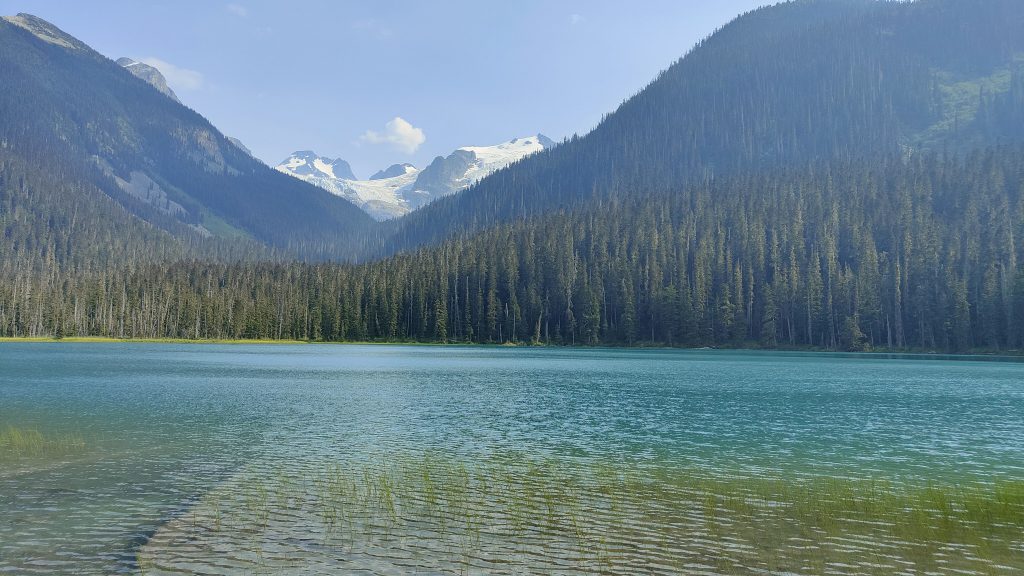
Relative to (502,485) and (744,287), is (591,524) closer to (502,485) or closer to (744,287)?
(502,485)

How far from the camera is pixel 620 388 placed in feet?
204

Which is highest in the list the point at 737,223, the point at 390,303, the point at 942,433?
the point at 737,223

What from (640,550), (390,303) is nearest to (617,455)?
(640,550)

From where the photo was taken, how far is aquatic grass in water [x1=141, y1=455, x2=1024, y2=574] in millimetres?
Result: 14938

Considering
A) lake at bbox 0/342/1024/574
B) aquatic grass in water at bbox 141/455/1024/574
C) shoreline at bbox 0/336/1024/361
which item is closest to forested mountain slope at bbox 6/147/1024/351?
shoreline at bbox 0/336/1024/361

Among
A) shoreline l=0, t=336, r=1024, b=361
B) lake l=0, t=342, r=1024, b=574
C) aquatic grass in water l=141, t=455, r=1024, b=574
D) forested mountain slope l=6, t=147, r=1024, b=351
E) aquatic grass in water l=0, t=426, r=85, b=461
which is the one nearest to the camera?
aquatic grass in water l=141, t=455, r=1024, b=574

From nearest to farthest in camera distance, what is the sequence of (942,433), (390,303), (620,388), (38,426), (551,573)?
(551,573)
(38,426)
(942,433)
(620,388)
(390,303)

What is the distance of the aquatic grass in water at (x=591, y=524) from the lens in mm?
14938

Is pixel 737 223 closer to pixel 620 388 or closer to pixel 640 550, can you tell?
pixel 620 388

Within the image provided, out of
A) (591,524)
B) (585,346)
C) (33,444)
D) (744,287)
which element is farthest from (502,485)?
(744,287)

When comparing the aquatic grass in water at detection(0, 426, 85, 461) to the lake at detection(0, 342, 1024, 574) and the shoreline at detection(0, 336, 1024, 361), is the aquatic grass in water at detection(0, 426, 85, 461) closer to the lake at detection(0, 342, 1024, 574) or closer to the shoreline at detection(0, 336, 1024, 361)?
the lake at detection(0, 342, 1024, 574)

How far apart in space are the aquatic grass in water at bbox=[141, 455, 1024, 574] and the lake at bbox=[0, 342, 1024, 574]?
0.31 feet

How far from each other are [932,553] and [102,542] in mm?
20567

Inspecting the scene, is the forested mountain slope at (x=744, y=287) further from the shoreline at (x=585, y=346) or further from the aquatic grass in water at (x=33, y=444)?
the aquatic grass in water at (x=33, y=444)
